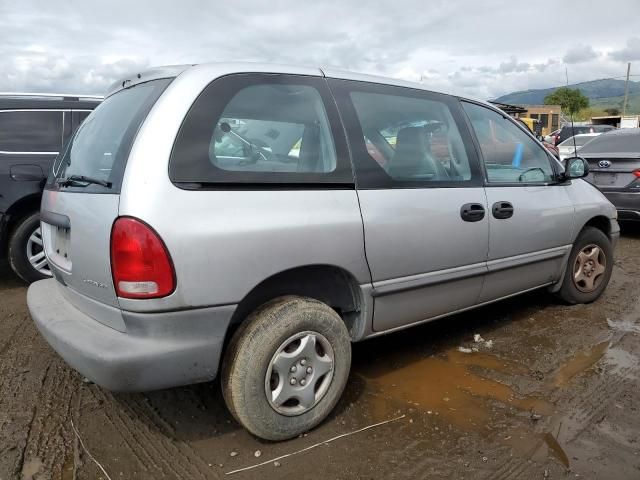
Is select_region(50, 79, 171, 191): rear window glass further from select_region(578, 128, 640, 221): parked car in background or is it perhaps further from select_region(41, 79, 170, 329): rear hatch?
select_region(578, 128, 640, 221): parked car in background

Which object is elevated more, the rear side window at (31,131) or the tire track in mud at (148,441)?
the rear side window at (31,131)

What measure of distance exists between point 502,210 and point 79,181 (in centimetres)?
246

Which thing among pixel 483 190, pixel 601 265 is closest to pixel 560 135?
pixel 601 265

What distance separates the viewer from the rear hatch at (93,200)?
223 centimetres

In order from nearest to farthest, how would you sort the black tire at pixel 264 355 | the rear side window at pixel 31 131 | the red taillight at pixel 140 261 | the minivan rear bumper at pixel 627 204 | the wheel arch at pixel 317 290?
the red taillight at pixel 140 261 < the black tire at pixel 264 355 < the wheel arch at pixel 317 290 < the rear side window at pixel 31 131 < the minivan rear bumper at pixel 627 204

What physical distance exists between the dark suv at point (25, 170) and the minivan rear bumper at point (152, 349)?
299 centimetres

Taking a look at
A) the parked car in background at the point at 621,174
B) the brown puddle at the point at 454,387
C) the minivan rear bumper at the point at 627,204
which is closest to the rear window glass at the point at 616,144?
the parked car in background at the point at 621,174

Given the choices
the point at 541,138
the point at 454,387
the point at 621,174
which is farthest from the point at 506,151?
the point at 541,138

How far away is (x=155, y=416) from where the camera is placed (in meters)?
2.81

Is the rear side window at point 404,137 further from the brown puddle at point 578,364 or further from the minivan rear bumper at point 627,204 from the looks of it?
the minivan rear bumper at point 627,204

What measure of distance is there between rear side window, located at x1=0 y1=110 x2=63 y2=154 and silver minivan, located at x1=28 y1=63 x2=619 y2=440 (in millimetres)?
2323

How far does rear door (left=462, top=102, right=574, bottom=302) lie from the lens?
3377 mm

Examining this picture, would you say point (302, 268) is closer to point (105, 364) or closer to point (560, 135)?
point (105, 364)

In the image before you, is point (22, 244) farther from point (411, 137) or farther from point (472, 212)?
point (472, 212)
